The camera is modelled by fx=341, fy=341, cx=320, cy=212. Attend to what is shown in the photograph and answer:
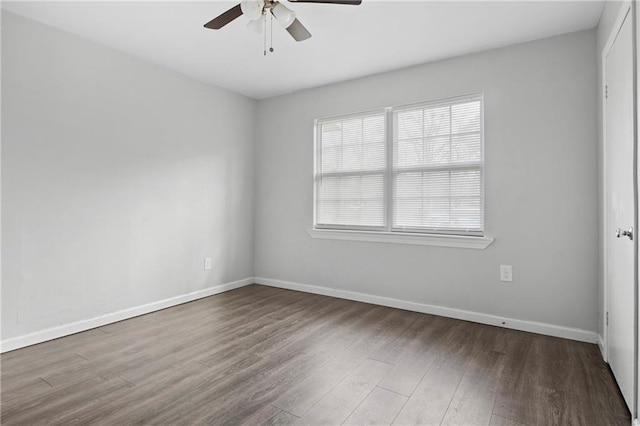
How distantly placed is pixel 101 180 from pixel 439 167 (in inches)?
124

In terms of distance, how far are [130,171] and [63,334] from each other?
150 centimetres

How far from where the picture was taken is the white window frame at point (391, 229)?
3.16m

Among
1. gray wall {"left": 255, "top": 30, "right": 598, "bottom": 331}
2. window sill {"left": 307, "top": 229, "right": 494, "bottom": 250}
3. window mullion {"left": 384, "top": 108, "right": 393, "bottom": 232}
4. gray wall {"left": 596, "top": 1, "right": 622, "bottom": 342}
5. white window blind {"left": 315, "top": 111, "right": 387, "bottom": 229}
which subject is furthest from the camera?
white window blind {"left": 315, "top": 111, "right": 387, "bottom": 229}

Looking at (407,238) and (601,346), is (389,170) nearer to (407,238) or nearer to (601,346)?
(407,238)

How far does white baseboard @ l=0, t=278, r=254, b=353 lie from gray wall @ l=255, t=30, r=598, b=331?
5.61ft

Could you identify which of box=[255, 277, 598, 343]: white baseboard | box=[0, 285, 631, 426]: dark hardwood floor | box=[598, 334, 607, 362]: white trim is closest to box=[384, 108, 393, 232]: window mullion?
box=[255, 277, 598, 343]: white baseboard

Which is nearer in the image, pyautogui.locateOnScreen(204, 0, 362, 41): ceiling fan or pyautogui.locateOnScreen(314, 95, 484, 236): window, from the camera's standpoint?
pyautogui.locateOnScreen(204, 0, 362, 41): ceiling fan

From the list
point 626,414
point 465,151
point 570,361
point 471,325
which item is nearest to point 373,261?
point 471,325

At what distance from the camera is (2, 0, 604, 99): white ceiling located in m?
2.47

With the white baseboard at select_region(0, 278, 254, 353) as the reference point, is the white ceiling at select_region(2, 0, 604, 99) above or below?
above

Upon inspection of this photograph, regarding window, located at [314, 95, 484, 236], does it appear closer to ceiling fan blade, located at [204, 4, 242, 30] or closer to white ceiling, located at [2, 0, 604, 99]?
white ceiling, located at [2, 0, 604, 99]

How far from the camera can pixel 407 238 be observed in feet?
11.5

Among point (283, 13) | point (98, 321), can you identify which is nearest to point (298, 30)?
point (283, 13)

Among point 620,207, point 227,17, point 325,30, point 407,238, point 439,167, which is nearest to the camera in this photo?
point 620,207
